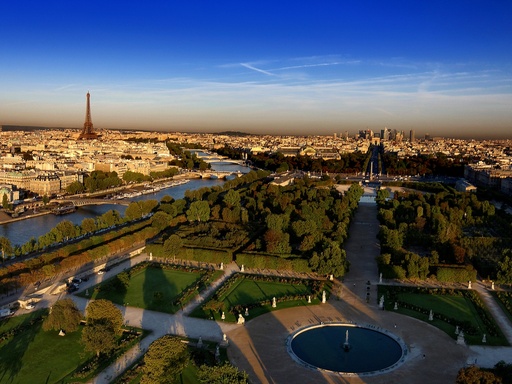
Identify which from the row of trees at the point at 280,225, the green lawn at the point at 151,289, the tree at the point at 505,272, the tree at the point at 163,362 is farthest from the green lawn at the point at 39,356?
the tree at the point at 505,272

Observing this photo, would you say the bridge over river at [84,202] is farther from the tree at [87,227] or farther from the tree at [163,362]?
the tree at [163,362]

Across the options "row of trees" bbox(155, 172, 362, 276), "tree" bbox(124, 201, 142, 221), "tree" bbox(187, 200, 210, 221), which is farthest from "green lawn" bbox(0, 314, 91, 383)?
"tree" bbox(124, 201, 142, 221)

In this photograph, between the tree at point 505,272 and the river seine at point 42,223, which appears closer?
the tree at point 505,272

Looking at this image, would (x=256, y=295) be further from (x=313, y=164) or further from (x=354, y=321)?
(x=313, y=164)

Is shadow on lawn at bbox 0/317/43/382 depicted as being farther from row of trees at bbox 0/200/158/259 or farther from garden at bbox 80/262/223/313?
row of trees at bbox 0/200/158/259

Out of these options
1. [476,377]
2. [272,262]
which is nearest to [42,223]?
Answer: [272,262]

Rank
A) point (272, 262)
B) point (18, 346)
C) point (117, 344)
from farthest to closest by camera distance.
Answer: point (272, 262) < point (117, 344) < point (18, 346)

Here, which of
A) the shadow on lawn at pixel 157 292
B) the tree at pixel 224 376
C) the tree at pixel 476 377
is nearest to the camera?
the tree at pixel 476 377
